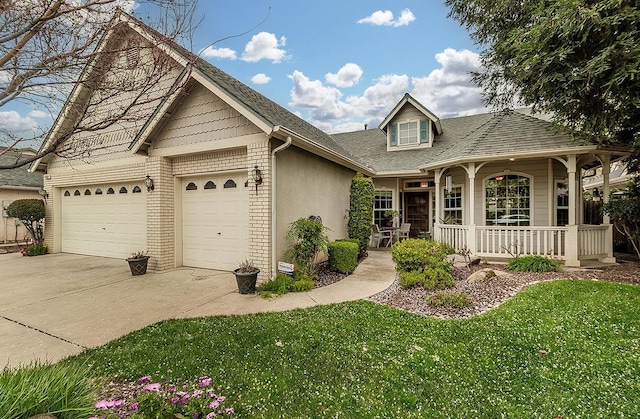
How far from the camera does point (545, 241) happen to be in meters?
7.57

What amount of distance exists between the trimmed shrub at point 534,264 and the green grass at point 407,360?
241 cm

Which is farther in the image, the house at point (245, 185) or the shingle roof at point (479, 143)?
the shingle roof at point (479, 143)

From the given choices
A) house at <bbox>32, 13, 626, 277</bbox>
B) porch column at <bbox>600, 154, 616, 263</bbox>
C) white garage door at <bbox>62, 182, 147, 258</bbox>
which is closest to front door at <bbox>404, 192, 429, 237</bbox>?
house at <bbox>32, 13, 626, 277</bbox>

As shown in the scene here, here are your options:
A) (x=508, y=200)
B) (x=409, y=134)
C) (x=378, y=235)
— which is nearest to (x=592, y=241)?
(x=508, y=200)

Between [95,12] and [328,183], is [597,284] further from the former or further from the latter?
[95,12]

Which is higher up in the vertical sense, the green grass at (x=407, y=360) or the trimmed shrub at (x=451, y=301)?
the trimmed shrub at (x=451, y=301)

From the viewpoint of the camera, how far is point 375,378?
2.75m

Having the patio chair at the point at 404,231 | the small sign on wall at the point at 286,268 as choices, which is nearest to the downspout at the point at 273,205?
the small sign on wall at the point at 286,268

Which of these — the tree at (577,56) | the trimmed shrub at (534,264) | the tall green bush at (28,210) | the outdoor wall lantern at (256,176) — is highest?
the tree at (577,56)

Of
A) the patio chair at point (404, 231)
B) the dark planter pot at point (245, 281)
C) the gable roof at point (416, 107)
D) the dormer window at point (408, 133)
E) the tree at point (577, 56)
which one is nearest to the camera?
the tree at point (577, 56)

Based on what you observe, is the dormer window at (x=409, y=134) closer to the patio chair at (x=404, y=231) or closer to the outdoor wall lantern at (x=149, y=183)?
the patio chair at (x=404, y=231)

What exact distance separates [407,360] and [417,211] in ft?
35.3

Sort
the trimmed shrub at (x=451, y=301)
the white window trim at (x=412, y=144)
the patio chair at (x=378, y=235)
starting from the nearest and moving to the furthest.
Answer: the trimmed shrub at (x=451, y=301)
the patio chair at (x=378, y=235)
the white window trim at (x=412, y=144)

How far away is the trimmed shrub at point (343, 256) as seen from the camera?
7.39 meters
